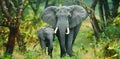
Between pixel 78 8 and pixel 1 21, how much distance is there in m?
2.70

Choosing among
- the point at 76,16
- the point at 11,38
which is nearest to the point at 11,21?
the point at 11,38

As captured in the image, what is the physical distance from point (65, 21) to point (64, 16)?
155 mm

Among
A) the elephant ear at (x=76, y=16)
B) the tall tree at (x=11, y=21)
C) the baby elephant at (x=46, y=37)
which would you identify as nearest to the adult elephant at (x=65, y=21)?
the elephant ear at (x=76, y=16)

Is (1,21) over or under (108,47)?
over

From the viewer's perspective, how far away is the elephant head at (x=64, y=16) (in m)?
10.7

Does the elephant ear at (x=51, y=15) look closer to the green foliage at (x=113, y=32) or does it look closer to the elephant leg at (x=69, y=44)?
the elephant leg at (x=69, y=44)

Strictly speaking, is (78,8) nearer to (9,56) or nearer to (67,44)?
(67,44)

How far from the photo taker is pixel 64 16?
10.7 m

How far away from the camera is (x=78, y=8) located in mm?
11477

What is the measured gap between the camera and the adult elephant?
1064 cm

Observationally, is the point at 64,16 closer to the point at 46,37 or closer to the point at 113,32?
the point at 46,37

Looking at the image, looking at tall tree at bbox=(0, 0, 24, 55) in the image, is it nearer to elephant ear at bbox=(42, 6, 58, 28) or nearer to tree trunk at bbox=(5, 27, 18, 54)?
tree trunk at bbox=(5, 27, 18, 54)

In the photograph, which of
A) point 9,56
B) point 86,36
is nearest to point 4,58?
point 9,56

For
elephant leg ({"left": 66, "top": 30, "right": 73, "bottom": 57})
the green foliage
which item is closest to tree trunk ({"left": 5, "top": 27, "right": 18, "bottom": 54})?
elephant leg ({"left": 66, "top": 30, "right": 73, "bottom": 57})
